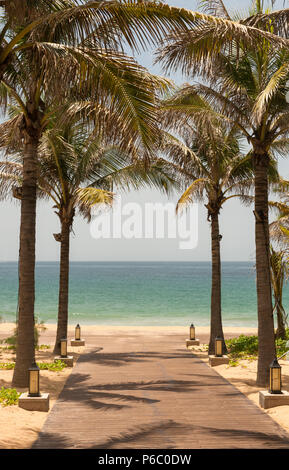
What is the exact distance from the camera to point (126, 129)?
974 cm

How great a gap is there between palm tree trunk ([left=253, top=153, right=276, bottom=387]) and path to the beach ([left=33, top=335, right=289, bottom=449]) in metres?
1.00

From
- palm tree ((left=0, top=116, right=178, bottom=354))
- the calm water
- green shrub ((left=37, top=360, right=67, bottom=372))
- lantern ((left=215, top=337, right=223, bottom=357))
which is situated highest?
palm tree ((left=0, top=116, right=178, bottom=354))

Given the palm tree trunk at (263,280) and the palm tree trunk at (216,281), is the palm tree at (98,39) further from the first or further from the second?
the palm tree trunk at (216,281)

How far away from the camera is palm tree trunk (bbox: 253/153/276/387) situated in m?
13.0

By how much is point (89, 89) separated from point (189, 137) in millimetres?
9447

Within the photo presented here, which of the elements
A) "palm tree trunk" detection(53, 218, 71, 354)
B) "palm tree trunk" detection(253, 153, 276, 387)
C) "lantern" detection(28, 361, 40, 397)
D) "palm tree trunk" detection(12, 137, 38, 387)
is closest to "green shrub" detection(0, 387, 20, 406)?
"lantern" detection(28, 361, 40, 397)

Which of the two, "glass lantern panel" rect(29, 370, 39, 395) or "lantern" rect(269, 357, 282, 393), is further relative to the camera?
"lantern" rect(269, 357, 282, 393)

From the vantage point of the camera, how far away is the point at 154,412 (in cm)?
1016

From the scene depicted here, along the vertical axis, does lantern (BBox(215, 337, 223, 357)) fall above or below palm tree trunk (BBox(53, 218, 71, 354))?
below

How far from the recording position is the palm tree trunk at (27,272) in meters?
12.4

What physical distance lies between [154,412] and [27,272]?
427 centimetres

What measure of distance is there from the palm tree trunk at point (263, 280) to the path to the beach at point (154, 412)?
39.3 inches

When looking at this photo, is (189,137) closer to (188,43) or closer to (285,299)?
(188,43)

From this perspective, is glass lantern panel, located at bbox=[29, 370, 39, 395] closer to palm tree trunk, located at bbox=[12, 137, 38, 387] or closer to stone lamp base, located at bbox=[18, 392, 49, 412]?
stone lamp base, located at bbox=[18, 392, 49, 412]
